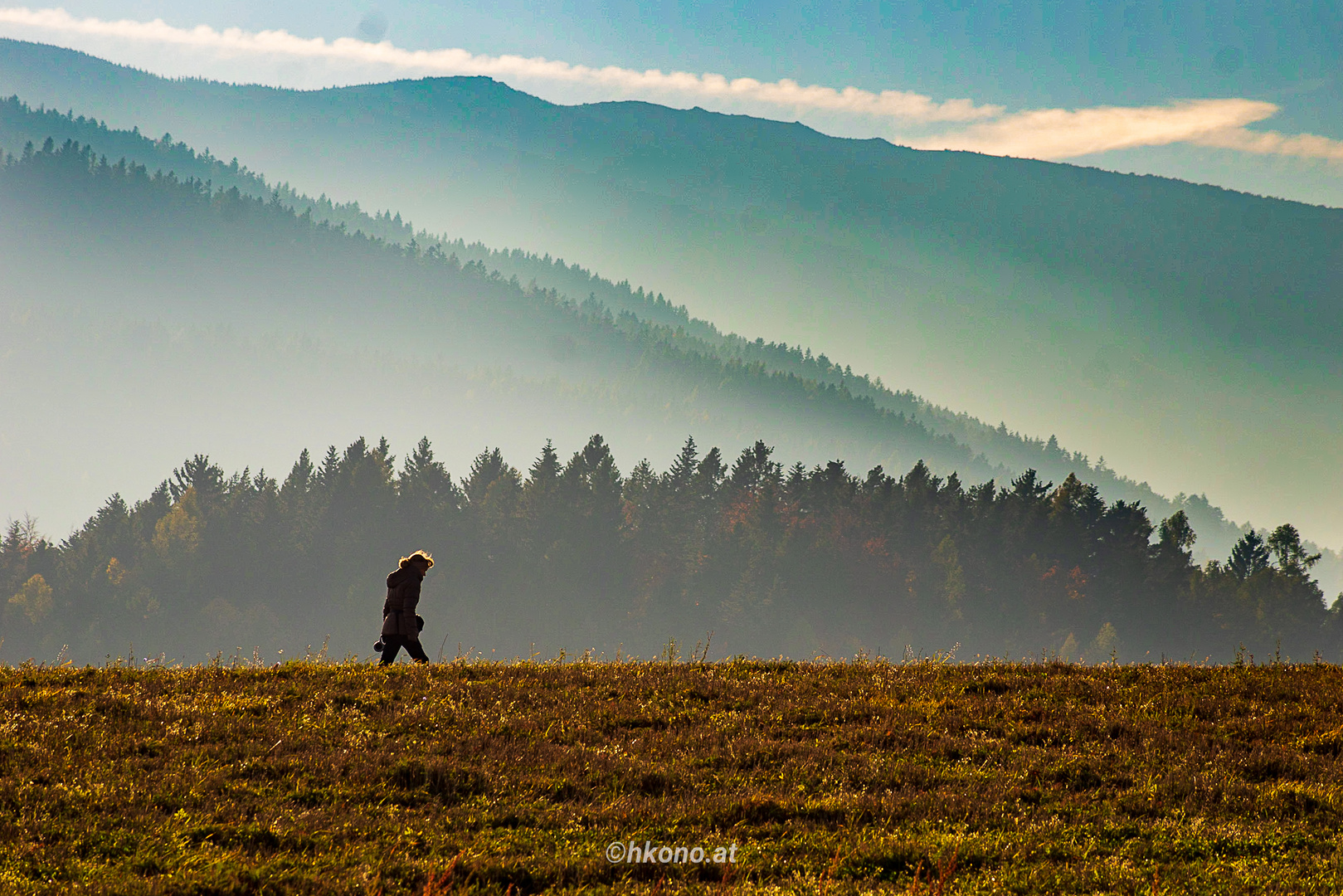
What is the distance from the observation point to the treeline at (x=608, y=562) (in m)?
117

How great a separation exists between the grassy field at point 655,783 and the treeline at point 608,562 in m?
113

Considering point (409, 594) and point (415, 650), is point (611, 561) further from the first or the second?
point (415, 650)

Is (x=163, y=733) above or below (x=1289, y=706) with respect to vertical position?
below

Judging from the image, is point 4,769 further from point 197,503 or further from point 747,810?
point 197,503

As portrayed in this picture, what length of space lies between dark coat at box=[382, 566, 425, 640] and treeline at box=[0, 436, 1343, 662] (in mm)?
109283

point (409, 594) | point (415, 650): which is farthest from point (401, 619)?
point (415, 650)

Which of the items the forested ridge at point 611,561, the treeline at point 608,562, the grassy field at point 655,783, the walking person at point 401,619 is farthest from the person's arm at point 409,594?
the forested ridge at point 611,561

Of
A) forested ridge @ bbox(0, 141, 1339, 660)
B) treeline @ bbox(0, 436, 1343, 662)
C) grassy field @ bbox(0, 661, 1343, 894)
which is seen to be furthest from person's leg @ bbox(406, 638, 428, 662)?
forested ridge @ bbox(0, 141, 1339, 660)

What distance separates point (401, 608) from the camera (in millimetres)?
14555

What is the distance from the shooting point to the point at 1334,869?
22.3 ft

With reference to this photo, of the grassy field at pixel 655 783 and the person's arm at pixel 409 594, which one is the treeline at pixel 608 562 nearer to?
the person's arm at pixel 409 594

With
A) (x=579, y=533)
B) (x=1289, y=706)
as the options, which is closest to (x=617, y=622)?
(x=579, y=533)

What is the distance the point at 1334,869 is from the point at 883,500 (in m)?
123

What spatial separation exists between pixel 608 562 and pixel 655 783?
418 ft
